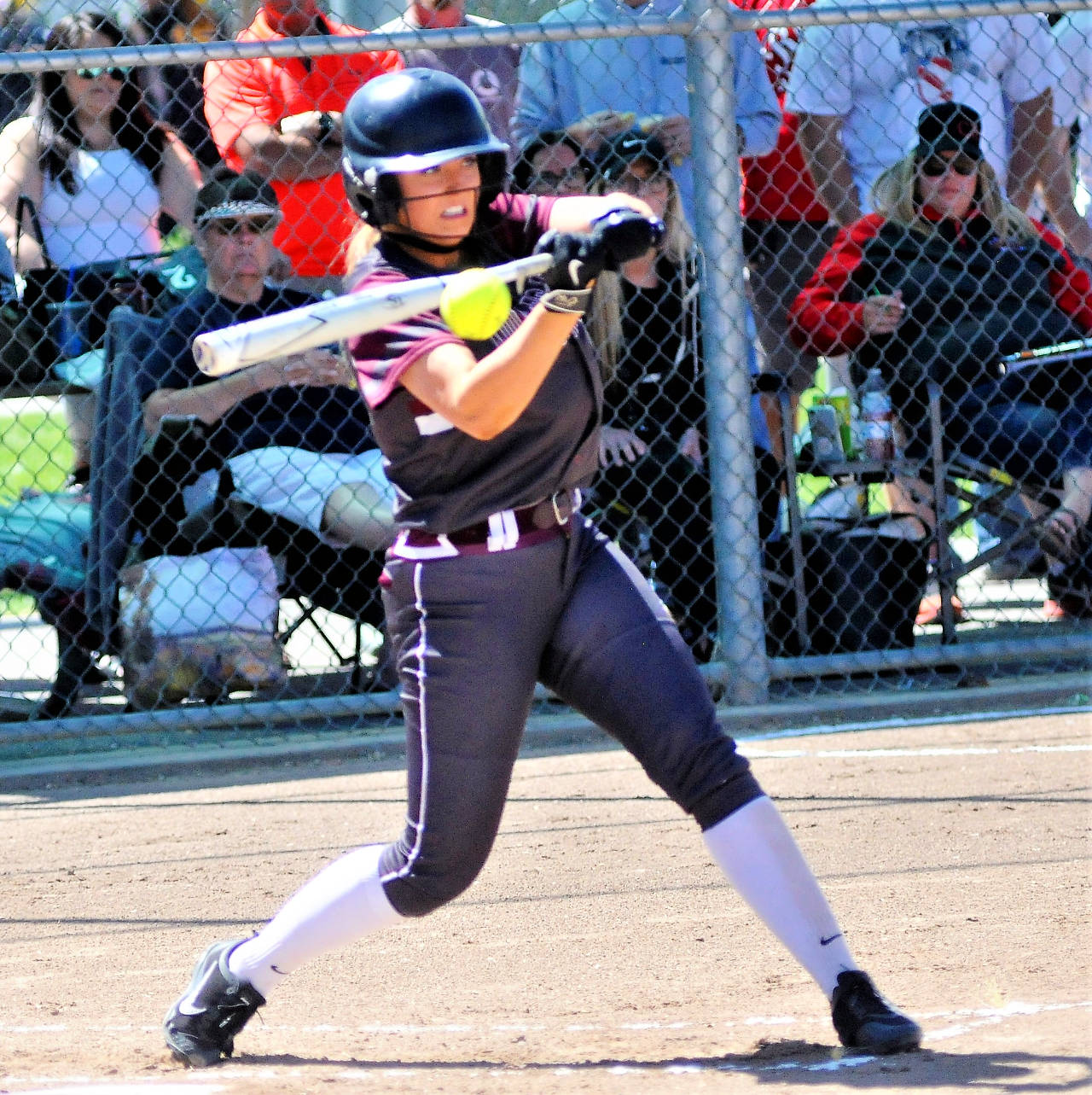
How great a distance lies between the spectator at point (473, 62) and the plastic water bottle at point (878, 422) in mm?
1649

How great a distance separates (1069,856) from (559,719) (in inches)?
88.4

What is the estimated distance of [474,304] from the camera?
8.58ft

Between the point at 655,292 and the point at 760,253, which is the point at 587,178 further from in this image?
the point at 760,253

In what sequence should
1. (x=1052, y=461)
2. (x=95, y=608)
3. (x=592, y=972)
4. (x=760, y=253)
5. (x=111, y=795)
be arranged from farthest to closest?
1. (x=760, y=253)
2. (x=1052, y=461)
3. (x=95, y=608)
4. (x=111, y=795)
5. (x=592, y=972)

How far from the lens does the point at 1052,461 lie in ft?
21.5

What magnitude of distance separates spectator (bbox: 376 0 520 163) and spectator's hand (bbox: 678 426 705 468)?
50.7 inches

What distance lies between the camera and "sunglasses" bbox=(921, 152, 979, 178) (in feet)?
21.3

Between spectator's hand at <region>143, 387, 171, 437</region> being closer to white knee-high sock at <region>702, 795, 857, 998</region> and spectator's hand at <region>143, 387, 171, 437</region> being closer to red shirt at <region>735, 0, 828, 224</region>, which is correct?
red shirt at <region>735, 0, 828, 224</region>

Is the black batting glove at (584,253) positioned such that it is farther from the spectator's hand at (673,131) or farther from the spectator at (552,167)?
the spectator's hand at (673,131)

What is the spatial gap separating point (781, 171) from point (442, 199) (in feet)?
14.8

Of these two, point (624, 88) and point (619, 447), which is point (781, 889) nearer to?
point (619, 447)

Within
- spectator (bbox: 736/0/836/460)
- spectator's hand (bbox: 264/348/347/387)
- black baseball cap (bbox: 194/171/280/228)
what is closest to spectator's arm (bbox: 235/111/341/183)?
black baseball cap (bbox: 194/171/280/228)

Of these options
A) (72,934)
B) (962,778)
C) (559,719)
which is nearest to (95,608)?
(559,719)

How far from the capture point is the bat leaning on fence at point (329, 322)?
270cm
